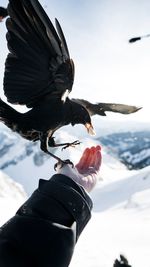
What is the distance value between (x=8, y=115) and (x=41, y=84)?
38cm

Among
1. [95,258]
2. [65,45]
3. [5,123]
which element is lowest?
[95,258]

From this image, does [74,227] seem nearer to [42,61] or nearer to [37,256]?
[37,256]

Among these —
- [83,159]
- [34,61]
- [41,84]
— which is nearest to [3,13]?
[34,61]

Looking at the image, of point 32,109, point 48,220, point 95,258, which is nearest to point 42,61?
point 32,109

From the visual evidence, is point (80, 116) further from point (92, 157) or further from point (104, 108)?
point (92, 157)

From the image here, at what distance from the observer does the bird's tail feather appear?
147 inches

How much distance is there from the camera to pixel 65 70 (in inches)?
145

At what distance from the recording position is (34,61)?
3660 mm

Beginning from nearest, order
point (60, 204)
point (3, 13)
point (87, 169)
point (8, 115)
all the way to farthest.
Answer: point (60, 204) < point (87, 169) < point (3, 13) < point (8, 115)

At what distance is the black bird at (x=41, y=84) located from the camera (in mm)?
3471

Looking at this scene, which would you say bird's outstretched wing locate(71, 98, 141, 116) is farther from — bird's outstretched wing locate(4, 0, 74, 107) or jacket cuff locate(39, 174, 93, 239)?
jacket cuff locate(39, 174, 93, 239)

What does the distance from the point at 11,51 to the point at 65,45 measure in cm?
43

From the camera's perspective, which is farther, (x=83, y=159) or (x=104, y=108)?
(x=104, y=108)

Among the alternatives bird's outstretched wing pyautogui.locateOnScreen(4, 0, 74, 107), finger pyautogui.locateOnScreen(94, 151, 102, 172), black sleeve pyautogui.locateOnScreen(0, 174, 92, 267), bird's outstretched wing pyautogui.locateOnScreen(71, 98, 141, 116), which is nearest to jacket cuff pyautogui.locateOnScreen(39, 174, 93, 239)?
black sleeve pyautogui.locateOnScreen(0, 174, 92, 267)
